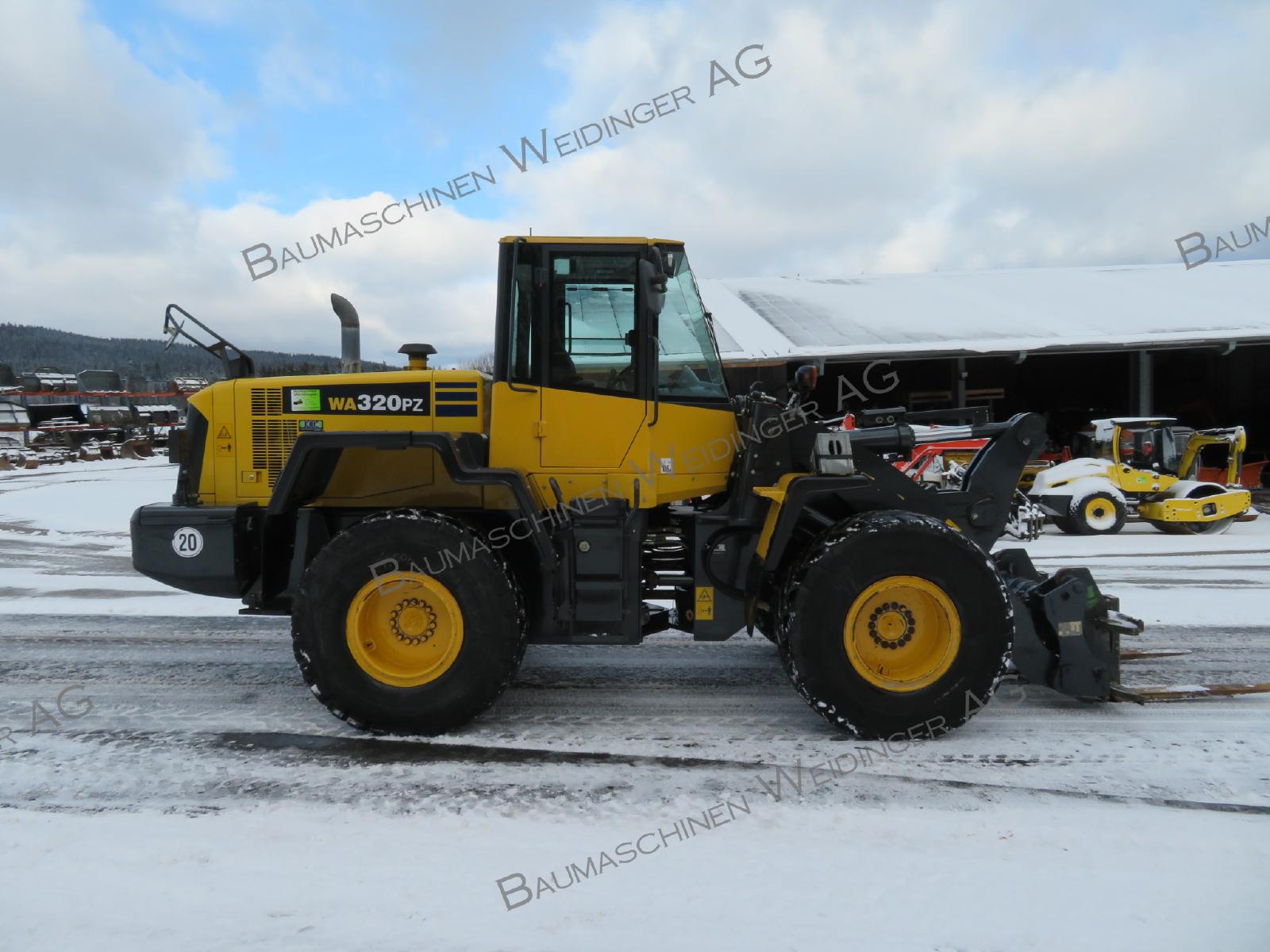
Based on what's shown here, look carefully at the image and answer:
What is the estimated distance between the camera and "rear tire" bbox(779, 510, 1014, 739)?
11.6ft

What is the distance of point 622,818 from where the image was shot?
304cm

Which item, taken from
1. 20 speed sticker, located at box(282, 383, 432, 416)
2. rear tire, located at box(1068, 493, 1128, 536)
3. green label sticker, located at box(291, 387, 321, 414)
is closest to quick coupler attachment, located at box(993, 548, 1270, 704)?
20 speed sticker, located at box(282, 383, 432, 416)

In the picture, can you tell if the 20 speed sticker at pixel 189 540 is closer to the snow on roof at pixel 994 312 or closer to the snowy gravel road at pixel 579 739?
the snowy gravel road at pixel 579 739

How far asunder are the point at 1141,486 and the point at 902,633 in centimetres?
955

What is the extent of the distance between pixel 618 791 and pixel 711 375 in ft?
6.70

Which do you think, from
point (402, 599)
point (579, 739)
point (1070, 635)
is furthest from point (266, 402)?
point (1070, 635)

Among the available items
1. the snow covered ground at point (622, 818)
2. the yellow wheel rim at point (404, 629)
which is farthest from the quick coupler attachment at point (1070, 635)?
the yellow wheel rim at point (404, 629)

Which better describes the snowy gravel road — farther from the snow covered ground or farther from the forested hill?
the forested hill

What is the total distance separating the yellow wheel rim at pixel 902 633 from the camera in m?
3.57

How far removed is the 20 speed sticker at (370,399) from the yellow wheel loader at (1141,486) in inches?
370

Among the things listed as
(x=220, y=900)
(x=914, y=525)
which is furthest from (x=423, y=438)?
Answer: (x=914, y=525)

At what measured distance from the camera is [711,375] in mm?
4047

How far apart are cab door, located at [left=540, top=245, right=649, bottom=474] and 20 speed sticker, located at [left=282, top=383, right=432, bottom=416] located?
68cm

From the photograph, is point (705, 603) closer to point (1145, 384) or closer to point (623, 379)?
point (623, 379)
